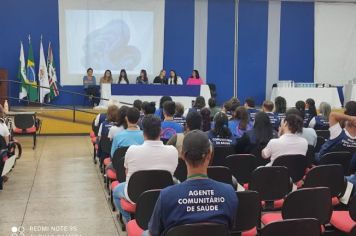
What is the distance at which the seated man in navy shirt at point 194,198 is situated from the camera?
6.76ft

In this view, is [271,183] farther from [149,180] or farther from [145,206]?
[145,206]

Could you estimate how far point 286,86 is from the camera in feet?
43.5

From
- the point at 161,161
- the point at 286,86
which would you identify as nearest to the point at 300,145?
the point at 161,161

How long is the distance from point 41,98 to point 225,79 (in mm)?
5621

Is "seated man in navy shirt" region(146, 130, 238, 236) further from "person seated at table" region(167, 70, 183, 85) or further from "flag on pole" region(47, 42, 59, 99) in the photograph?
"person seated at table" region(167, 70, 183, 85)

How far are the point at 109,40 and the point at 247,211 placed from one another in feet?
36.1

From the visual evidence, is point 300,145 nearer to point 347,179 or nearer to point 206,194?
point 347,179

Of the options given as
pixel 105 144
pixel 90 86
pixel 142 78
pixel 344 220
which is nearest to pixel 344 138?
pixel 344 220

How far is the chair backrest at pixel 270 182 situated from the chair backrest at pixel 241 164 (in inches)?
20.2

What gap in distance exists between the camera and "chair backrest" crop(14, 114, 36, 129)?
8570 millimetres

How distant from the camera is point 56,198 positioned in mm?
5254

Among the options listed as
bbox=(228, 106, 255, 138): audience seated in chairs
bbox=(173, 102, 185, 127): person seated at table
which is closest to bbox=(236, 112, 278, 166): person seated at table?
bbox=(228, 106, 255, 138): audience seated in chairs

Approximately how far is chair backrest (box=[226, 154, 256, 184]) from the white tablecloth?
9.18 meters

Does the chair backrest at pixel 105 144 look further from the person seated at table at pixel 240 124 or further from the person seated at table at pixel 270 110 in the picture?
the person seated at table at pixel 270 110
